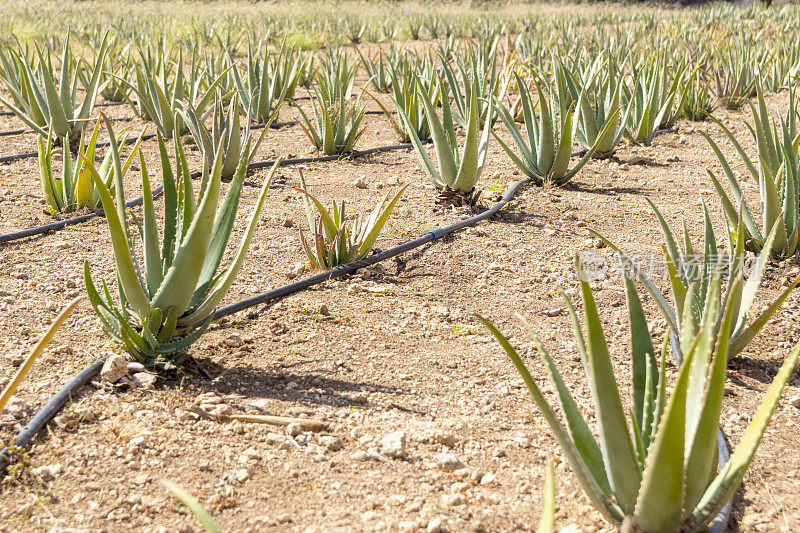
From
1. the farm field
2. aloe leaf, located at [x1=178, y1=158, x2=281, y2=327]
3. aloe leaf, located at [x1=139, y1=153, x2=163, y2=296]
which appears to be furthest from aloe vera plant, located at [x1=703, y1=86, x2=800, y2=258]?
aloe leaf, located at [x1=139, y1=153, x2=163, y2=296]

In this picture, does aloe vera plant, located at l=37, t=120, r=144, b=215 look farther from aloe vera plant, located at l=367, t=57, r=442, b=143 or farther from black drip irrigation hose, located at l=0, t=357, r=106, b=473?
aloe vera plant, located at l=367, t=57, r=442, b=143

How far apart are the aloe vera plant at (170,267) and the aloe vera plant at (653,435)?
764mm

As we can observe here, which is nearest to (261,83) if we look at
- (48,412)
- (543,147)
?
(543,147)

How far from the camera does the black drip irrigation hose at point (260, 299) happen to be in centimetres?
139

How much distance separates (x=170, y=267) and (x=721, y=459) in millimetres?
1265

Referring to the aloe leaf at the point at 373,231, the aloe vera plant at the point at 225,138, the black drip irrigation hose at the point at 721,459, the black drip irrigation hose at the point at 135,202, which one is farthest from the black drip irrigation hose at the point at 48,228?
the black drip irrigation hose at the point at 721,459

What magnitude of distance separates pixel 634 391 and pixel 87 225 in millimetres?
2266

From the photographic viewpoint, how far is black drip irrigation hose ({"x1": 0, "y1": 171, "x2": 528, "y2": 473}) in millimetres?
1394

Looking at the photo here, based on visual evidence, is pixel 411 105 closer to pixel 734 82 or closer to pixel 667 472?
pixel 734 82

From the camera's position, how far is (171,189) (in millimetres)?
1672

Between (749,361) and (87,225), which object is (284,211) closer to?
(87,225)

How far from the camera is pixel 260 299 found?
2.11 metres

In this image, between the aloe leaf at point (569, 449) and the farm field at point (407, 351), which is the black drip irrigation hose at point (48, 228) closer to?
the farm field at point (407, 351)

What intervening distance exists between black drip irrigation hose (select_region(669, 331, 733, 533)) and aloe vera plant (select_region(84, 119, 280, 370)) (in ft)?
3.54
